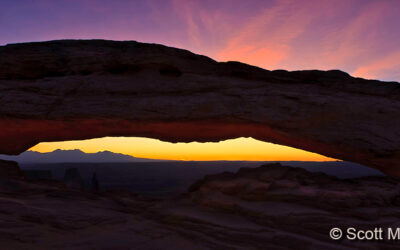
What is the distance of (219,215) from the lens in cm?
649

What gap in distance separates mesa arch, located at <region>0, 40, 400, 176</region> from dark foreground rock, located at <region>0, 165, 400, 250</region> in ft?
4.71

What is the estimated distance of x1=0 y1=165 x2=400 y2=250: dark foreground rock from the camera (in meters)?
4.71

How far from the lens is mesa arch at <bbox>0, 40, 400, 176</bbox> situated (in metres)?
7.55

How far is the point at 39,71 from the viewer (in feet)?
27.1

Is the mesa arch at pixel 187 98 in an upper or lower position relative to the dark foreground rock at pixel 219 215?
upper

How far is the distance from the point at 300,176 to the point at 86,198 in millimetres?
6599

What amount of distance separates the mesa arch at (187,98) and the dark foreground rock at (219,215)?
A: 56.5 inches

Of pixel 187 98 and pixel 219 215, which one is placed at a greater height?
pixel 187 98

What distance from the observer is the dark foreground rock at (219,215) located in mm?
4715

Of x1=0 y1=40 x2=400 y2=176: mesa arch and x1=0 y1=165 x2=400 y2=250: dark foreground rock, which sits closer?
x1=0 y1=165 x2=400 y2=250: dark foreground rock

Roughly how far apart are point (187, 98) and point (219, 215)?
3662 mm

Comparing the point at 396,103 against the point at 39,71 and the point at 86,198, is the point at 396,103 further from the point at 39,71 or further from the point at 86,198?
the point at 39,71

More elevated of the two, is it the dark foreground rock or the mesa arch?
the mesa arch

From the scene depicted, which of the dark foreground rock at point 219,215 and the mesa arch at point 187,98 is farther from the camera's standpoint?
the mesa arch at point 187,98
